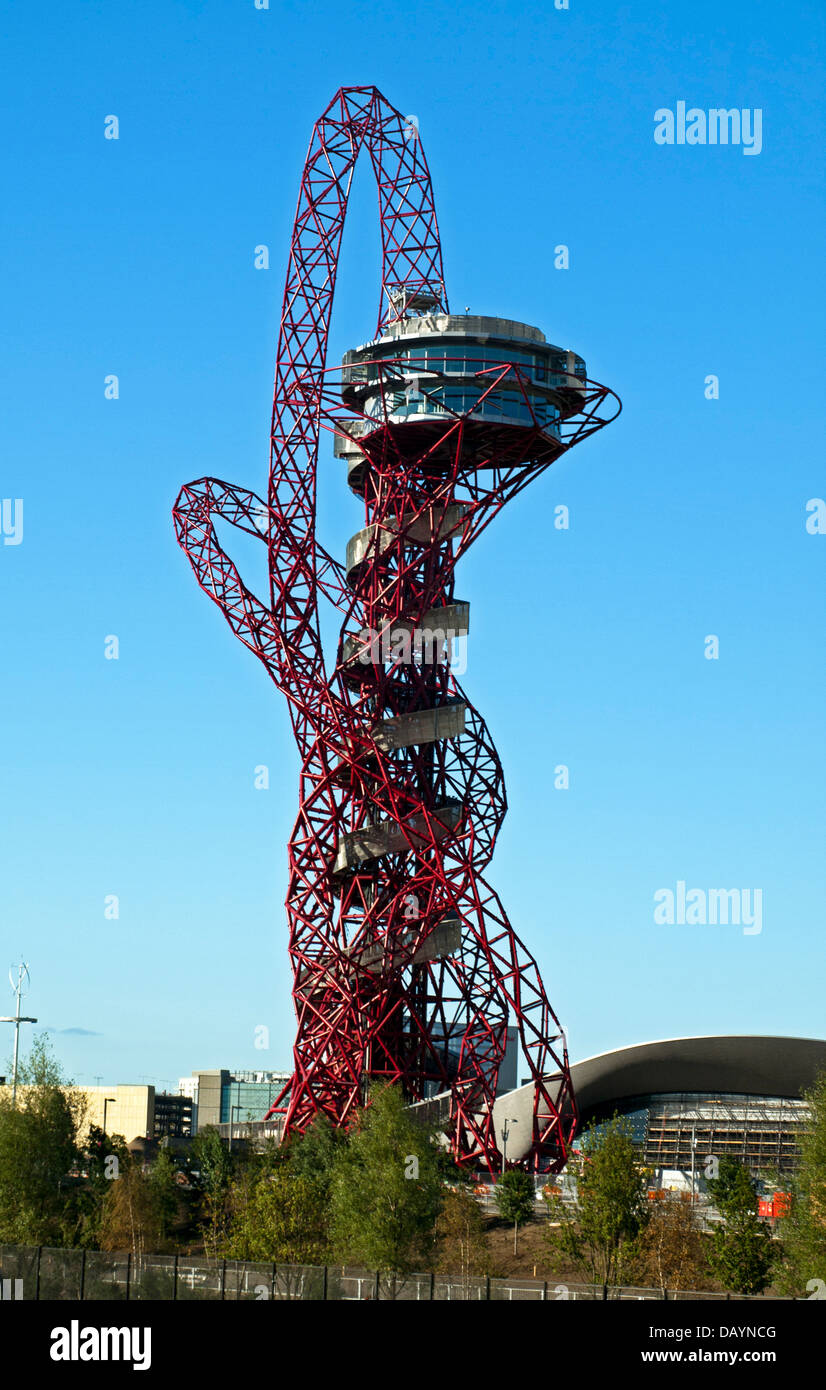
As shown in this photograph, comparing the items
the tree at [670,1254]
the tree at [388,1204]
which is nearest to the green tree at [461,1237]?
the tree at [388,1204]

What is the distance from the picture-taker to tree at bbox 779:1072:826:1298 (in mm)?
48719

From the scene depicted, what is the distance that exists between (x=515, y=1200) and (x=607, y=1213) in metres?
16.1

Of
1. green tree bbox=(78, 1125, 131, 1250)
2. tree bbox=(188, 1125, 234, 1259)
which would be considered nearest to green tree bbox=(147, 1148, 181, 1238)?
tree bbox=(188, 1125, 234, 1259)

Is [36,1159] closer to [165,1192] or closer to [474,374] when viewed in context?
[165,1192]

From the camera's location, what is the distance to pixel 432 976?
9206cm

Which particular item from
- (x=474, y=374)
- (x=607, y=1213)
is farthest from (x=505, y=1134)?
(x=474, y=374)

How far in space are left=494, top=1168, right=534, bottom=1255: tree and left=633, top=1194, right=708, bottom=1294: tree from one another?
11098mm

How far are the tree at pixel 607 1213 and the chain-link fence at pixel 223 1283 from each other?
9.28 meters

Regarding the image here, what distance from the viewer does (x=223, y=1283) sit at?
47438 millimetres
